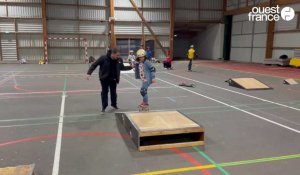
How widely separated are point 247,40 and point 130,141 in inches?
1045

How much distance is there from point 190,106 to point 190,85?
4.01 meters

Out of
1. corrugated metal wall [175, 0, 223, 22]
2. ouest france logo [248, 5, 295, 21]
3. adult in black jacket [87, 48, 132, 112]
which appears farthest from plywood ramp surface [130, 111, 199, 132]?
corrugated metal wall [175, 0, 223, 22]

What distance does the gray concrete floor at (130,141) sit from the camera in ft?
15.0

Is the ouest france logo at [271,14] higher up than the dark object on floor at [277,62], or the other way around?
the ouest france logo at [271,14]

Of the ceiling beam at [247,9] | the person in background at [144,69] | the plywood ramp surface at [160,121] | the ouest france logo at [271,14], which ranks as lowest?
the plywood ramp surface at [160,121]

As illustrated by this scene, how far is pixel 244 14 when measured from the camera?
2945cm

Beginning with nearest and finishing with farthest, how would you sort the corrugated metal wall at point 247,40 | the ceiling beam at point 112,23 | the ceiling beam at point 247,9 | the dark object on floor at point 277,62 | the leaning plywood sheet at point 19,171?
the leaning plywood sheet at point 19,171, the dark object on floor at point 277,62, the ceiling beam at point 247,9, the corrugated metal wall at point 247,40, the ceiling beam at point 112,23

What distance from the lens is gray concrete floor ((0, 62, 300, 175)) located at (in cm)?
456

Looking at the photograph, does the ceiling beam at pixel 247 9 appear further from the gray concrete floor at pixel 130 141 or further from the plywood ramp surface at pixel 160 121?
the plywood ramp surface at pixel 160 121

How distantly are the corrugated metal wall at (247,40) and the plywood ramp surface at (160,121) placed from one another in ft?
76.8

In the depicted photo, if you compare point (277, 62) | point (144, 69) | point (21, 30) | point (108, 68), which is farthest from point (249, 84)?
point (21, 30)

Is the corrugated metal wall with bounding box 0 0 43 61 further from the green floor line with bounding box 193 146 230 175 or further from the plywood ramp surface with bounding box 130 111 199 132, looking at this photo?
the green floor line with bounding box 193 146 230 175

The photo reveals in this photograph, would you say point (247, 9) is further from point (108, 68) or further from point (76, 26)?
point (108, 68)

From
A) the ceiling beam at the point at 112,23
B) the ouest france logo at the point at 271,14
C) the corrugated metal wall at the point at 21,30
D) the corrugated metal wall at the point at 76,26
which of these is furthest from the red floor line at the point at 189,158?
the corrugated metal wall at the point at 21,30
